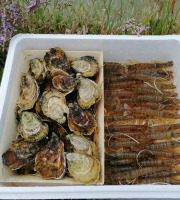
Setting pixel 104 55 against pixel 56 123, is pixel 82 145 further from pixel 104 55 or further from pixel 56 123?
pixel 104 55

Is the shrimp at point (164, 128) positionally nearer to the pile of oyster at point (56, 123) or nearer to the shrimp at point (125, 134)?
the shrimp at point (125, 134)

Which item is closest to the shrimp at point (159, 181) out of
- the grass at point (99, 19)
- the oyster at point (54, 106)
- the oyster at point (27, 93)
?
the oyster at point (54, 106)

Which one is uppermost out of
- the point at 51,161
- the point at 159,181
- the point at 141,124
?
the point at 141,124

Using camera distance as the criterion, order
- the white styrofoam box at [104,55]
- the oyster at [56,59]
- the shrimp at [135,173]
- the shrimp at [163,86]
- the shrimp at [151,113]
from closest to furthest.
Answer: the white styrofoam box at [104,55] < the shrimp at [135,173] < the oyster at [56,59] < the shrimp at [151,113] < the shrimp at [163,86]

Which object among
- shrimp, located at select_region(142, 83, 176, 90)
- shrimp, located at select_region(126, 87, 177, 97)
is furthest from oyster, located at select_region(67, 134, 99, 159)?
shrimp, located at select_region(142, 83, 176, 90)

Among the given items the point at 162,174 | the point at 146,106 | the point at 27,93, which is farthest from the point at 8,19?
the point at 162,174

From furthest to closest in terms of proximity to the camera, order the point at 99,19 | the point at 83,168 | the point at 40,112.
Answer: the point at 99,19
the point at 40,112
the point at 83,168
